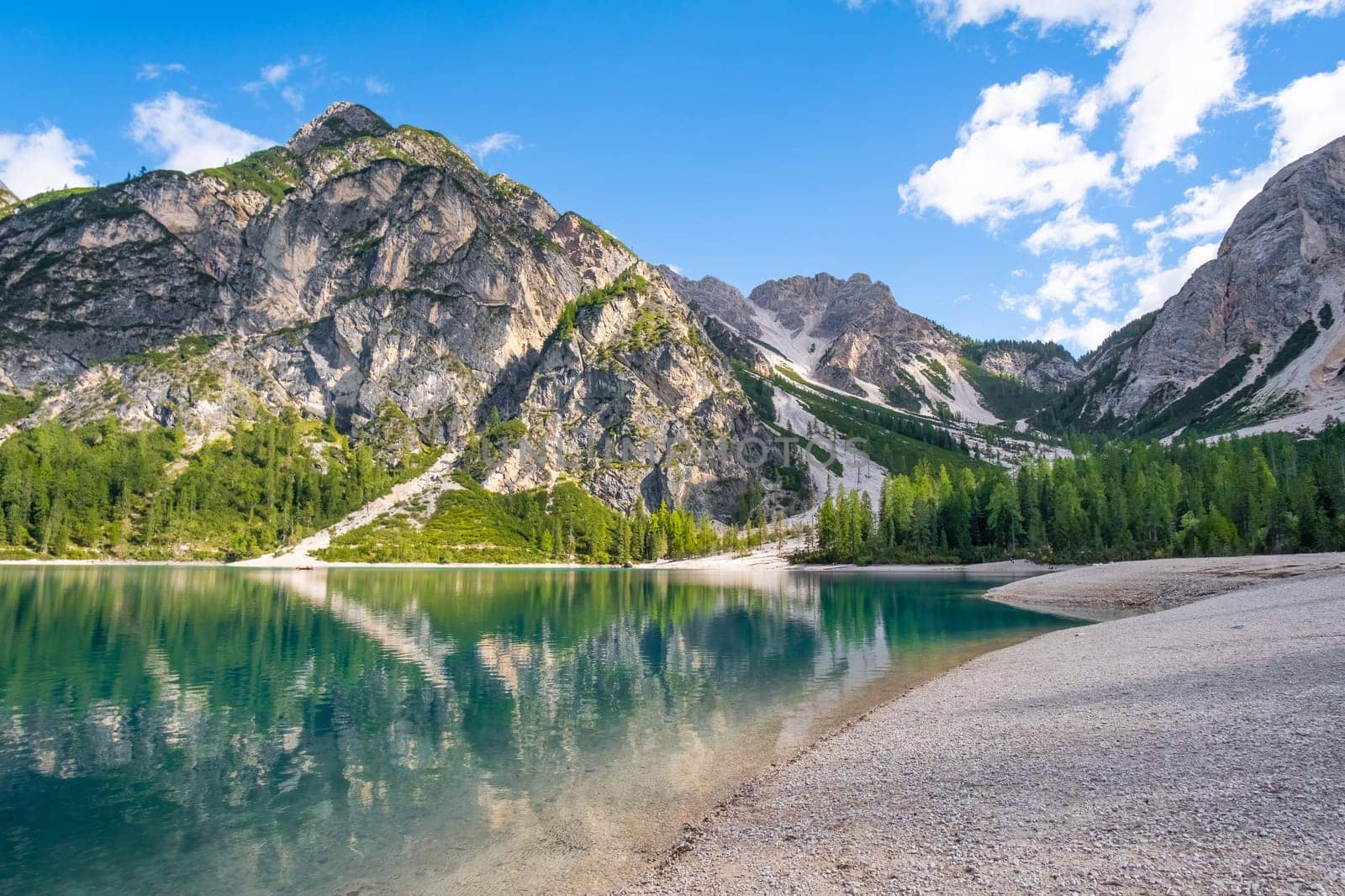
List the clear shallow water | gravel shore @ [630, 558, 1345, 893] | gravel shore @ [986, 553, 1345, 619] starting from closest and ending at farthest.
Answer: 1. gravel shore @ [630, 558, 1345, 893]
2. the clear shallow water
3. gravel shore @ [986, 553, 1345, 619]

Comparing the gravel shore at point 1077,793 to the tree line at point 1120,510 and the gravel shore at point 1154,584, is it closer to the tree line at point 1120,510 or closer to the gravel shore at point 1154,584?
the gravel shore at point 1154,584

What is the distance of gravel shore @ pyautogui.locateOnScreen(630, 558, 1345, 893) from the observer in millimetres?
9953

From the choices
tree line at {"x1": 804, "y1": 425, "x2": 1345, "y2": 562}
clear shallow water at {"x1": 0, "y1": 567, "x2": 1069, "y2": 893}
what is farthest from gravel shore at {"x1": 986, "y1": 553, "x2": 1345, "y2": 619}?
tree line at {"x1": 804, "y1": 425, "x2": 1345, "y2": 562}

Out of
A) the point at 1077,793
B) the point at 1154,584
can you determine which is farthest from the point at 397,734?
the point at 1154,584

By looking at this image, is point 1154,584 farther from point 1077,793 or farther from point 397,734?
point 397,734

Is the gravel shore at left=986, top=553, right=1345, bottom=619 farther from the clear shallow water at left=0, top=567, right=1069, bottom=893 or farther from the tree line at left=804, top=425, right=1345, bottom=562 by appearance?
the tree line at left=804, top=425, right=1345, bottom=562

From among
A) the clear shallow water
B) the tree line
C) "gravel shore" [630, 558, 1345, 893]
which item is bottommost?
the clear shallow water

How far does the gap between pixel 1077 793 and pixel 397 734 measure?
21799 millimetres

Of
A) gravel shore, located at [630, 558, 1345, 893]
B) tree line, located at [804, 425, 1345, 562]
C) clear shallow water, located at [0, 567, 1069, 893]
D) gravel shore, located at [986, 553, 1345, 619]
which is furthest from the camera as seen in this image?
tree line, located at [804, 425, 1345, 562]

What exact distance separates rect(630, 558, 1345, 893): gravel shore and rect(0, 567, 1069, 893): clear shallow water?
2.94 metres

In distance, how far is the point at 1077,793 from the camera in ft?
43.1

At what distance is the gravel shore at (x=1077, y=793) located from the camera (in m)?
9.95

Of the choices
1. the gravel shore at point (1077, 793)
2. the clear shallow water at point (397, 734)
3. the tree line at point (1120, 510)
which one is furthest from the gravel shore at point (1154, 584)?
the gravel shore at point (1077, 793)

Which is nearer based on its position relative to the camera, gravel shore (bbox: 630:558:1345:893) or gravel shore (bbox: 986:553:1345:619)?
gravel shore (bbox: 630:558:1345:893)
